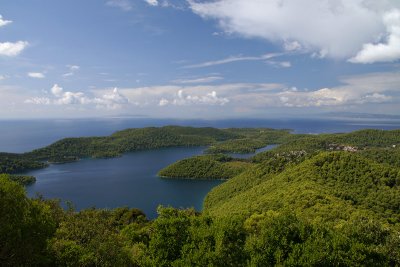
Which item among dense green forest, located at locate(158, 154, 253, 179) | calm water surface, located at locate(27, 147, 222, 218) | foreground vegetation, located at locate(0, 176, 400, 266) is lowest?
calm water surface, located at locate(27, 147, 222, 218)

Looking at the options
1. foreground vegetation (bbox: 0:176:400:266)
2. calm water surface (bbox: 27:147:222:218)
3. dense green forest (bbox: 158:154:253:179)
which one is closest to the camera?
foreground vegetation (bbox: 0:176:400:266)

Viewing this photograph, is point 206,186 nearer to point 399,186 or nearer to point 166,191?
point 166,191

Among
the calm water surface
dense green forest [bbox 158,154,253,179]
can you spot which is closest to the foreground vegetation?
the calm water surface

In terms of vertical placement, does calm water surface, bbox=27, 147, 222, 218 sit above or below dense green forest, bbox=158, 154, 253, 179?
below

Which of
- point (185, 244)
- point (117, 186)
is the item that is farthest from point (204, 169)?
point (185, 244)

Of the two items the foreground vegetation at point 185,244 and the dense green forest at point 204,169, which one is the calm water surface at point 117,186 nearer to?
the dense green forest at point 204,169

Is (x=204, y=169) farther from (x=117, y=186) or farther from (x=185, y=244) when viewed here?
(x=185, y=244)

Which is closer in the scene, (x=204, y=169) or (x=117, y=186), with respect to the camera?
(x=117, y=186)

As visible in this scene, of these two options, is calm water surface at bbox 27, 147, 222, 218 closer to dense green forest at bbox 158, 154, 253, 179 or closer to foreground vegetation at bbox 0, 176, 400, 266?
dense green forest at bbox 158, 154, 253, 179

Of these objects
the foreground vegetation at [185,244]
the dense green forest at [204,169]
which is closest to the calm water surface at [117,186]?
the dense green forest at [204,169]

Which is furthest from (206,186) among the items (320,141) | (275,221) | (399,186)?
(275,221)

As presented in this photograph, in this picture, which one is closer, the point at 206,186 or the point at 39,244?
the point at 39,244
